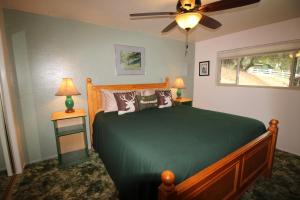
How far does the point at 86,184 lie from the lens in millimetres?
1831

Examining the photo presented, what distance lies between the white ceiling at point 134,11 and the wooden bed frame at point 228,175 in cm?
161

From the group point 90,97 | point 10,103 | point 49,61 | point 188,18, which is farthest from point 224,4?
point 10,103

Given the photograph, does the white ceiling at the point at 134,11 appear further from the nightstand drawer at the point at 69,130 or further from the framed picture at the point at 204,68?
the nightstand drawer at the point at 69,130

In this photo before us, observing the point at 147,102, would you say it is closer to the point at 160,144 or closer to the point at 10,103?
the point at 160,144

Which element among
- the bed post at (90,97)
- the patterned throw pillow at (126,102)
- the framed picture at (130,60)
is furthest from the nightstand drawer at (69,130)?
the framed picture at (130,60)

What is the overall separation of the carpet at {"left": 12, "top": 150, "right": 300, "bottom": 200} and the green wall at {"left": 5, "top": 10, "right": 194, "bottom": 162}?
0.51 m

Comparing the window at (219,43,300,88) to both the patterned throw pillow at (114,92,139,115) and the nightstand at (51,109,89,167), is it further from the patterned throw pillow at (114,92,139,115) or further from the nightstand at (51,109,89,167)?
the nightstand at (51,109,89,167)

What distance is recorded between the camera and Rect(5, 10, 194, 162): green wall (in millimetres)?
2111

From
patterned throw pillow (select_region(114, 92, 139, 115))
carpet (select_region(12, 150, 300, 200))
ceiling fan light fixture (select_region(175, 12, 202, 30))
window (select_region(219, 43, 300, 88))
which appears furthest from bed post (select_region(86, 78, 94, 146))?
window (select_region(219, 43, 300, 88))

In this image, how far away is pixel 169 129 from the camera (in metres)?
1.68

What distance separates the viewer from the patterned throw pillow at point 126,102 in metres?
2.41

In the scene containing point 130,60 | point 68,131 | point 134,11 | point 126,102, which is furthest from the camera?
point 130,60

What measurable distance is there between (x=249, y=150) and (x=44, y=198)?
7.24 feet

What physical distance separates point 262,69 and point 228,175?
8.59ft
